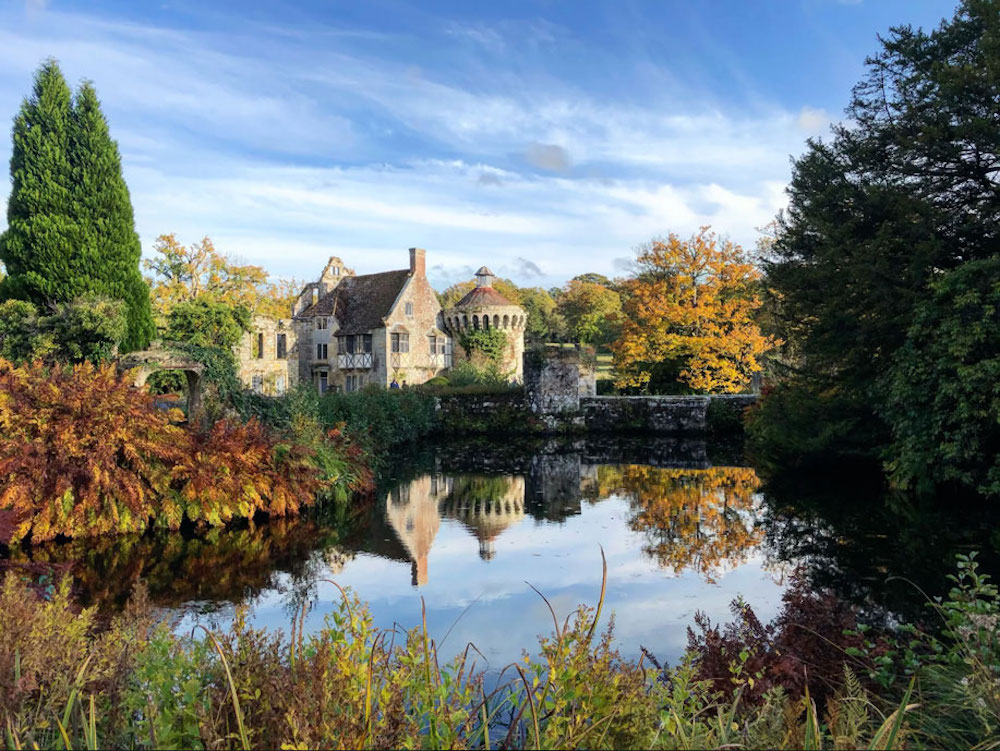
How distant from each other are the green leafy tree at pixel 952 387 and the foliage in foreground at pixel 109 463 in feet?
31.2

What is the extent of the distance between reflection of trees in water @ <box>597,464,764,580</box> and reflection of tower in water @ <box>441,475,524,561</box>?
1.70m

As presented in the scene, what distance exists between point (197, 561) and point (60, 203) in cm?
1442

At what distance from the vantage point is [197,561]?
27.9ft

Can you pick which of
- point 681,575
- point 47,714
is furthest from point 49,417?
point 681,575

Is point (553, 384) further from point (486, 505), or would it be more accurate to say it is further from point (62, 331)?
point (62, 331)

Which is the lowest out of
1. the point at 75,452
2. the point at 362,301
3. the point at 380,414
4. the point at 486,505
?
the point at 486,505

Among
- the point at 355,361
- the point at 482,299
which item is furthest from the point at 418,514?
the point at 482,299

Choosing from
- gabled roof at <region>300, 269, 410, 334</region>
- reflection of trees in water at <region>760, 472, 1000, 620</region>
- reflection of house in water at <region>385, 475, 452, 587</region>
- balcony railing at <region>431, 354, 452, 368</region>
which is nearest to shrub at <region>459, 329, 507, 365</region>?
balcony railing at <region>431, 354, 452, 368</region>

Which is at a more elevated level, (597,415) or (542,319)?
(542,319)

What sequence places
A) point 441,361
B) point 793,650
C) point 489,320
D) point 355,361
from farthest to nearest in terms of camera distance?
point 441,361 < point 489,320 < point 355,361 < point 793,650

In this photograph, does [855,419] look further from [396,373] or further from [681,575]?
[396,373]

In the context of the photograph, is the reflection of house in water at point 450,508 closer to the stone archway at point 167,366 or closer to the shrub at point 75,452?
the shrub at point 75,452

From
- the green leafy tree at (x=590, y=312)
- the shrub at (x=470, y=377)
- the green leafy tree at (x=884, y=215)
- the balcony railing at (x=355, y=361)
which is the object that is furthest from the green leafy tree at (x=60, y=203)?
the green leafy tree at (x=590, y=312)

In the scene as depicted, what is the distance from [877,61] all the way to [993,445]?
7.42 metres
